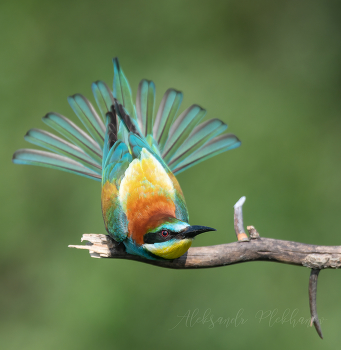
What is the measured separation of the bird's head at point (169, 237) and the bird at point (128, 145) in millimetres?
304

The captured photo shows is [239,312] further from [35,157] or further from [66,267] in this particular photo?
[35,157]

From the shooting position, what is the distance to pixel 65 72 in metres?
5.38

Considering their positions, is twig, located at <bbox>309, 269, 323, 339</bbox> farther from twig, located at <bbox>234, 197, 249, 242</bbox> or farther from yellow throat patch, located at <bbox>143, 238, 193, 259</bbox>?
yellow throat patch, located at <bbox>143, 238, 193, 259</bbox>

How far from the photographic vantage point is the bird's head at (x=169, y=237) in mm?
2600

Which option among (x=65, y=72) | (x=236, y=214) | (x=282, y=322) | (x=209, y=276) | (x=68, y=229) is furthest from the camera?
(x=65, y=72)

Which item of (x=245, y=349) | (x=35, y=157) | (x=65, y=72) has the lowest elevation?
→ (x=245, y=349)

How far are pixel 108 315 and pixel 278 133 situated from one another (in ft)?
8.10

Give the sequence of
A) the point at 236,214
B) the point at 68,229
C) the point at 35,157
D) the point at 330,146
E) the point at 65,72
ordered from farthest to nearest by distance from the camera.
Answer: the point at 65,72
the point at 330,146
the point at 68,229
the point at 35,157
the point at 236,214

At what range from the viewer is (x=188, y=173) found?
185 inches

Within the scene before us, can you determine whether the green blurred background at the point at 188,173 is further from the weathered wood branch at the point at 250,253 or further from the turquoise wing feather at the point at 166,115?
the weathered wood branch at the point at 250,253

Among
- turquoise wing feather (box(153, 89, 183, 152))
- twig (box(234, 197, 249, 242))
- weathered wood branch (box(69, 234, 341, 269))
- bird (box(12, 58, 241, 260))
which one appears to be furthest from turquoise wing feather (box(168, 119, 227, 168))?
weathered wood branch (box(69, 234, 341, 269))

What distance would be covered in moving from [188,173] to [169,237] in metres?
2.11

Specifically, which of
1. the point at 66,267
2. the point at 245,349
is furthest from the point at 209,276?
the point at 66,267

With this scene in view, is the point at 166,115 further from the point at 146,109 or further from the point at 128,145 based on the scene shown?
the point at 128,145
